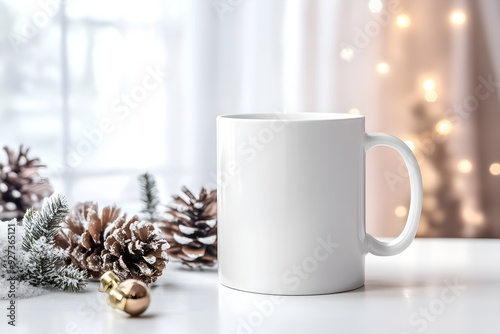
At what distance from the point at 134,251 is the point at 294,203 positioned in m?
0.20

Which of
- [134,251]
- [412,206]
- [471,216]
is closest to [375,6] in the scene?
[471,216]

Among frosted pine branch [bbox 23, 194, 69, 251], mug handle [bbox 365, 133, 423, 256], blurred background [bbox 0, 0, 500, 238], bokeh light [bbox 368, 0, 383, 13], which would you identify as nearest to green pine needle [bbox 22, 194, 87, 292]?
frosted pine branch [bbox 23, 194, 69, 251]

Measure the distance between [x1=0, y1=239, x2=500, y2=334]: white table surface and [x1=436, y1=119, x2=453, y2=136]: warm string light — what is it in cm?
39

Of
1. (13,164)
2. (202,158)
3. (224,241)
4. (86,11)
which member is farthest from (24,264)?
(86,11)

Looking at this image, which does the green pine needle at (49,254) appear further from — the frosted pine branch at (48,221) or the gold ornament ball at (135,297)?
the gold ornament ball at (135,297)

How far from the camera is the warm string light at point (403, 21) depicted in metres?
1.18

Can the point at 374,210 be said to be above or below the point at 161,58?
below

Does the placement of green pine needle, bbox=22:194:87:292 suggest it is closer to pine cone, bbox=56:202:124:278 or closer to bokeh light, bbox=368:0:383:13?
pine cone, bbox=56:202:124:278

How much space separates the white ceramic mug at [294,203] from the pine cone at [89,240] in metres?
0.16

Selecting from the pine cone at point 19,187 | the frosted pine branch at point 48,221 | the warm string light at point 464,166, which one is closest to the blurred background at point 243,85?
the warm string light at point 464,166

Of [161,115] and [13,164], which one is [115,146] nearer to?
[161,115]

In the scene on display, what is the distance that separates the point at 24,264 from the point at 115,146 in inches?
25.8

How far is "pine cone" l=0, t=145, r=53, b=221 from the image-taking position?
1122 mm

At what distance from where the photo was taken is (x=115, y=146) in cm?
138
